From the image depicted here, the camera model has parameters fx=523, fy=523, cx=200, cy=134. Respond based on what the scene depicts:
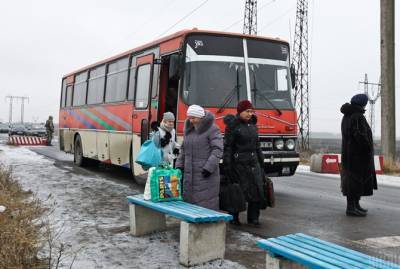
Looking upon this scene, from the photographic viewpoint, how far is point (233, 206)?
22.5 ft

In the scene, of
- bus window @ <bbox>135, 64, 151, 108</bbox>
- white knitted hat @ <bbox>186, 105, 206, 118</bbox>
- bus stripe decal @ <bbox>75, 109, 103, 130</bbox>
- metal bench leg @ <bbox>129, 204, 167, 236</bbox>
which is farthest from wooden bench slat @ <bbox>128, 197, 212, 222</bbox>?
bus stripe decal @ <bbox>75, 109, 103, 130</bbox>

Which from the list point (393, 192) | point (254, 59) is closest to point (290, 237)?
point (254, 59)

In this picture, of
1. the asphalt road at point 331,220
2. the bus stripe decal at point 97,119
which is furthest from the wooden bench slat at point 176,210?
the bus stripe decal at point 97,119

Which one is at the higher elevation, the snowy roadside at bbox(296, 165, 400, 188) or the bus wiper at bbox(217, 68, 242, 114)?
the bus wiper at bbox(217, 68, 242, 114)

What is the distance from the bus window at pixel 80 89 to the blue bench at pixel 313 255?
43.0 feet

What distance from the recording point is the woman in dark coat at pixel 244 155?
7.20 m

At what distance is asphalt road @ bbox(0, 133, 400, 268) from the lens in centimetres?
640

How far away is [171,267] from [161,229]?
1608 millimetres

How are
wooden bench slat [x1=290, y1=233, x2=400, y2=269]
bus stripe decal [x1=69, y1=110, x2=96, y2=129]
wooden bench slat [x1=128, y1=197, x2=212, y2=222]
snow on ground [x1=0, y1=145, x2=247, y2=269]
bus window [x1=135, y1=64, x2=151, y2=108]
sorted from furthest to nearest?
bus stripe decal [x1=69, y1=110, x2=96, y2=129] → bus window [x1=135, y1=64, x2=151, y2=108] → snow on ground [x1=0, y1=145, x2=247, y2=269] → wooden bench slat [x1=128, y1=197, x2=212, y2=222] → wooden bench slat [x1=290, y1=233, x2=400, y2=269]

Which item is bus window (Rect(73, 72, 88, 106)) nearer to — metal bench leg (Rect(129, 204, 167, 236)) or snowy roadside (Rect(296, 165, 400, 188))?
snowy roadside (Rect(296, 165, 400, 188))

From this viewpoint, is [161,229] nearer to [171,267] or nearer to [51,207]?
[171,267]

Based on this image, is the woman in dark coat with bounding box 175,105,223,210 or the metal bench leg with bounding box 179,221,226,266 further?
the woman in dark coat with bounding box 175,105,223,210

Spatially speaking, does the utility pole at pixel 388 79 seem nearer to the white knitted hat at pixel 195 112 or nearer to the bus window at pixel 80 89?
the bus window at pixel 80 89

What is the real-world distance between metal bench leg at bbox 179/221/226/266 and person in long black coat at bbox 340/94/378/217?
3.58m
